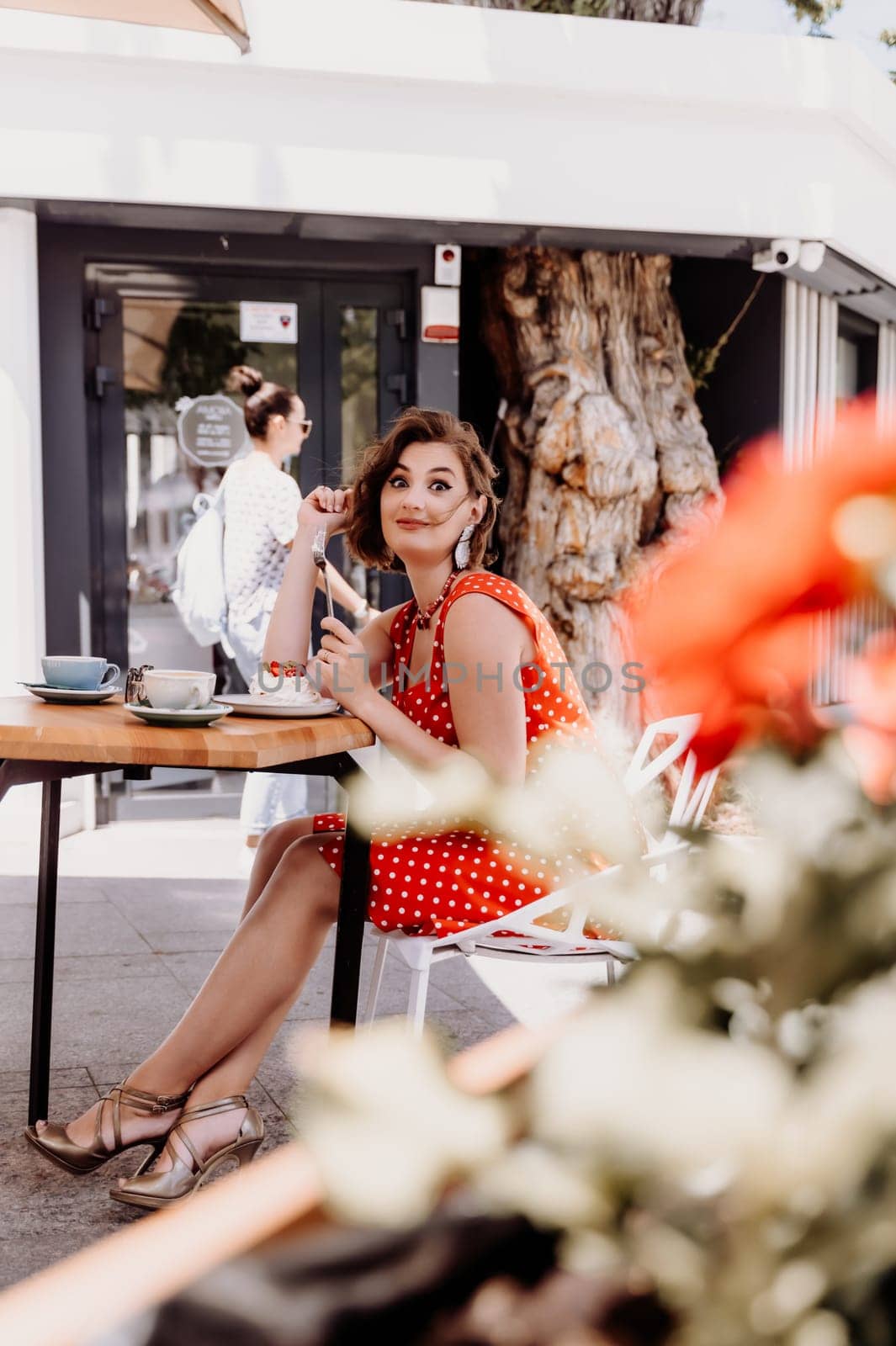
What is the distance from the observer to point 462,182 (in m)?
5.72

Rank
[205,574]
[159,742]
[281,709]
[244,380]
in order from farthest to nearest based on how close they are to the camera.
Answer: [244,380] → [205,574] → [281,709] → [159,742]

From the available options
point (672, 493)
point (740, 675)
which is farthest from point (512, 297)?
point (740, 675)

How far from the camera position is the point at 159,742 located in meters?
2.08

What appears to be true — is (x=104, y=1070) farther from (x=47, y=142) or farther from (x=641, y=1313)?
(x=47, y=142)

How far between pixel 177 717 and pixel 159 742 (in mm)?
191

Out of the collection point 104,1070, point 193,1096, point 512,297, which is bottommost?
point 104,1070

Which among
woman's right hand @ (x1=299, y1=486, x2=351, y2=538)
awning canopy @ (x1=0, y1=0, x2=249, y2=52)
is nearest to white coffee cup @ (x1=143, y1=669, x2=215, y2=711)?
woman's right hand @ (x1=299, y1=486, x2=351, y2=538)

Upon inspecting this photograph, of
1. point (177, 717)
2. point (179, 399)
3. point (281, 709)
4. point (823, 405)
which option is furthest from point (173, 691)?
point (179, 399)

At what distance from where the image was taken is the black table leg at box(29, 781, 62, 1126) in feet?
8.87

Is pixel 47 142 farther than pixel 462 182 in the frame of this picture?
No

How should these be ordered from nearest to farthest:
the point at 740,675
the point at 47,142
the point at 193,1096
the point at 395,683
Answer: the point at 740,675
the point at 193,1096
the point at 395,683
the point at 47,142

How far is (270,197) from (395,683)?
129 inches

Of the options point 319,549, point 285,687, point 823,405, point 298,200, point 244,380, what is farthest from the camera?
point 244,380

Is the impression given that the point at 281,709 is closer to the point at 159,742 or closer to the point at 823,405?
the point at 159,742
